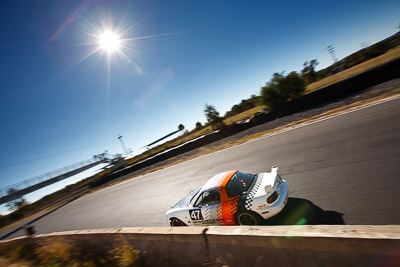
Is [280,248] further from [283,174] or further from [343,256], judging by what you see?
[283,174]

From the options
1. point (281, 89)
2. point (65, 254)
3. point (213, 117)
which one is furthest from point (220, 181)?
point (213, 117)

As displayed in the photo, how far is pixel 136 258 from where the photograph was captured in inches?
153

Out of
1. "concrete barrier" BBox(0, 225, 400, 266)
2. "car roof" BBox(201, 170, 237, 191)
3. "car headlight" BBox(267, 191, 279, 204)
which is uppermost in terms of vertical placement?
"car roof" BBox(201, 170, 237, 191)

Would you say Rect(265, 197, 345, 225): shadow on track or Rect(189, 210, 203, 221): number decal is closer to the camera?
Rect(265, 197, 345, 225): shadow on track

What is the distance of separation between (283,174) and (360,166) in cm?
208

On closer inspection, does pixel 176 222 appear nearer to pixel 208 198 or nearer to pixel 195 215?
pixel 195 215

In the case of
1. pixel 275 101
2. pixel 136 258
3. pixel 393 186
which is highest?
pixel 275 101

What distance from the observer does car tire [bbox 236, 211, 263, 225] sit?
4246 millimetres

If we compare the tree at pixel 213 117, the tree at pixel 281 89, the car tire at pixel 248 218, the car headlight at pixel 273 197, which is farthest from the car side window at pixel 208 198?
the tree at pixel 213 117

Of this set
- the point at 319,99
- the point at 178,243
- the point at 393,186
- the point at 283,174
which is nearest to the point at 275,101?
the point at 319,99

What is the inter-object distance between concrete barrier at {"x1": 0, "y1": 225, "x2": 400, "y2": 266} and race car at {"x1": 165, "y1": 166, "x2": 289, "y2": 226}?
4.58ft

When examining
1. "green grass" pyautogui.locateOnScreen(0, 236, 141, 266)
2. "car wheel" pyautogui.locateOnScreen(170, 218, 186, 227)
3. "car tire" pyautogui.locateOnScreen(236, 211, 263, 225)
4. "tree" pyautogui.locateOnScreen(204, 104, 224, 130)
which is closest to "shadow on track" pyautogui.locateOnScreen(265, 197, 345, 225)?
"car tire" pyautogui.locateOnScreen(236, 211, 263, 225)

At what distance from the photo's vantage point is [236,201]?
4477mm

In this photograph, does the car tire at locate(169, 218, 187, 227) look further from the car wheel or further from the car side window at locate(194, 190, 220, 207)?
the car side window at locate(194, 190, 220, 207)
